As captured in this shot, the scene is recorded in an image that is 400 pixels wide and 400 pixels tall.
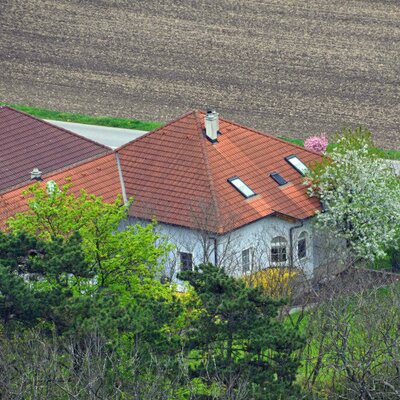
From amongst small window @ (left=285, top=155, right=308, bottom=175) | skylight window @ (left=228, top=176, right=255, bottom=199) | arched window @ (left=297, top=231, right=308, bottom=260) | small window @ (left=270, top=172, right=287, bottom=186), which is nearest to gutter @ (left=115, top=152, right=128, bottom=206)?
skylight window @ (left=228, top=176, right=255, bottom=199)

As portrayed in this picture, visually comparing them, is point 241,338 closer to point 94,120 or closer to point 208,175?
point 208,175

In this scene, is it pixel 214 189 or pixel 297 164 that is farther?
pixel 297 164

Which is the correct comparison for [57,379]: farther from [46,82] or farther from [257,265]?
Answer: [46,82]

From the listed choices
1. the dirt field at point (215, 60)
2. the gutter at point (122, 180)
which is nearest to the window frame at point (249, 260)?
the gutter at point (122, 180)

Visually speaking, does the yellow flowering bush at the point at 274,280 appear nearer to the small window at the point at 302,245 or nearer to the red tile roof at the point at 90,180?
the small window at the point at 302,245

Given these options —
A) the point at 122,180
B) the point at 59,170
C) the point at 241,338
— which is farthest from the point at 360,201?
the point at 241,338
